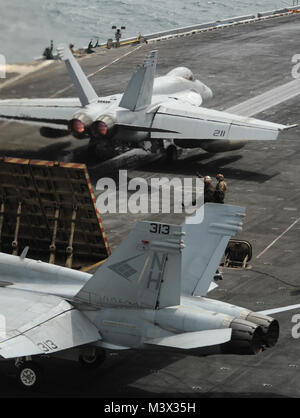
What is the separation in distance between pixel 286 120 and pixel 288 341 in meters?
28.9

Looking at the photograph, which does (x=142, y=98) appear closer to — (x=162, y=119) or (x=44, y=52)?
(x=162, y=119)

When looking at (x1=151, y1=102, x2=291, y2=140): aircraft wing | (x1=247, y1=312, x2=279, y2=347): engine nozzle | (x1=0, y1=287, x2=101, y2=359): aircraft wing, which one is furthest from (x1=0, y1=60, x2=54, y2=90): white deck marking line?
(x1=247, y1=312, x2=279, y2=347): engine nozzle

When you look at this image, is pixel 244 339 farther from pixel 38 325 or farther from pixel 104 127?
pixel 104 127

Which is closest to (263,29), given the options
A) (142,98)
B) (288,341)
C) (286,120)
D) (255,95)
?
(255,95)

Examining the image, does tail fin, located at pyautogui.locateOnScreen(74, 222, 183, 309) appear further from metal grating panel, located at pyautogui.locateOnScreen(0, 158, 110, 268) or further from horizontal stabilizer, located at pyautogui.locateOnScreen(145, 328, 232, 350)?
metal grating panel, located at pyautogui.locateOnScreen(0, 158, 110, 268)

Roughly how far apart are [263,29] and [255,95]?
18.0 meters

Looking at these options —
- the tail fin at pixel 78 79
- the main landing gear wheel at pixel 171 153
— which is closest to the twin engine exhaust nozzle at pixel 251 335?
the main landing gear wheel at pixel 171 153

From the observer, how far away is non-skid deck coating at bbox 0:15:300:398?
24188 millimetres

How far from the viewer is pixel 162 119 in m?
45.5

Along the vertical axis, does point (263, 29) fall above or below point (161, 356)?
above

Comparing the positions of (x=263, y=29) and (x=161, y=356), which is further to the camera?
(x=263, y=29)

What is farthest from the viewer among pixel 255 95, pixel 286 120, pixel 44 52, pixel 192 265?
pixel 255 95
